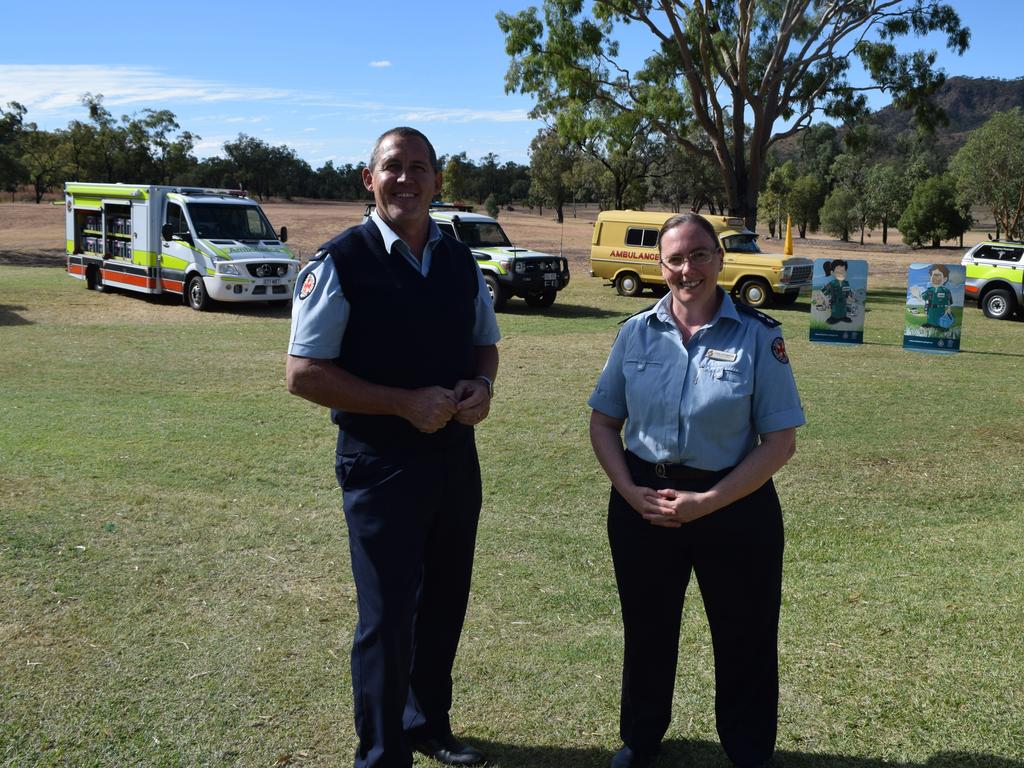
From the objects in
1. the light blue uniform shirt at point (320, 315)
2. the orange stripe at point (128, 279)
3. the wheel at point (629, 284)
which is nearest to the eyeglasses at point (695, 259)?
the light blue uniform shirt at point (320, 315)

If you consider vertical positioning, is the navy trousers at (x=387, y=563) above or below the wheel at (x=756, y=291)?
below

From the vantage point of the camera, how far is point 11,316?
16594 millimetres

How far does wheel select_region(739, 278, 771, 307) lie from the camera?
70.3 ft

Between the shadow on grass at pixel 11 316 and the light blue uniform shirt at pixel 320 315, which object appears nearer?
the light blue uniform shirt at pixel 320 315

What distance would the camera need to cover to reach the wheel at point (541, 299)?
1970 centimetres

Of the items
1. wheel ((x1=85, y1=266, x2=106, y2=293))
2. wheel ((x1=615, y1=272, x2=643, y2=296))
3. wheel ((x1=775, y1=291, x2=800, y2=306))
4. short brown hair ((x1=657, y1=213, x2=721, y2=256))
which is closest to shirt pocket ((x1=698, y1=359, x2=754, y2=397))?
short brown hair ((x1=657, y1=213, x2=721, y2=256))

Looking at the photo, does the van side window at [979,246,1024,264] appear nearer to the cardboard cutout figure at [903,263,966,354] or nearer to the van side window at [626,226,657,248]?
the van side window at [626,226,657,248]

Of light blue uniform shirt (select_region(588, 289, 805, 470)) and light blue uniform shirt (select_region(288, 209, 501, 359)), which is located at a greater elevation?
light blue uniform shirt (select_region(288, 209, 501, 359))

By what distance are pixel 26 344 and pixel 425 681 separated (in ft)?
39.0

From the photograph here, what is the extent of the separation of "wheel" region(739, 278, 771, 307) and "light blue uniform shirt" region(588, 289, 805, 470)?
18845 millimetres

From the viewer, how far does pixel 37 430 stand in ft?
27.3

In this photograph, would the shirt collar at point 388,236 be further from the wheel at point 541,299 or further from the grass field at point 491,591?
the wheel at point 541,299

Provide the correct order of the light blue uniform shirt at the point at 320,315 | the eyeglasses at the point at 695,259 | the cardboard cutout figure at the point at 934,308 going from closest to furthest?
1. the light blue uniform shirt at the point at 320,315
2. the eyeglasses at the point at 695,259
3. the cardboard cutout figure at the point at 934,308

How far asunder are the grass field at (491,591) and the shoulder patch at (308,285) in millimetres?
1594
